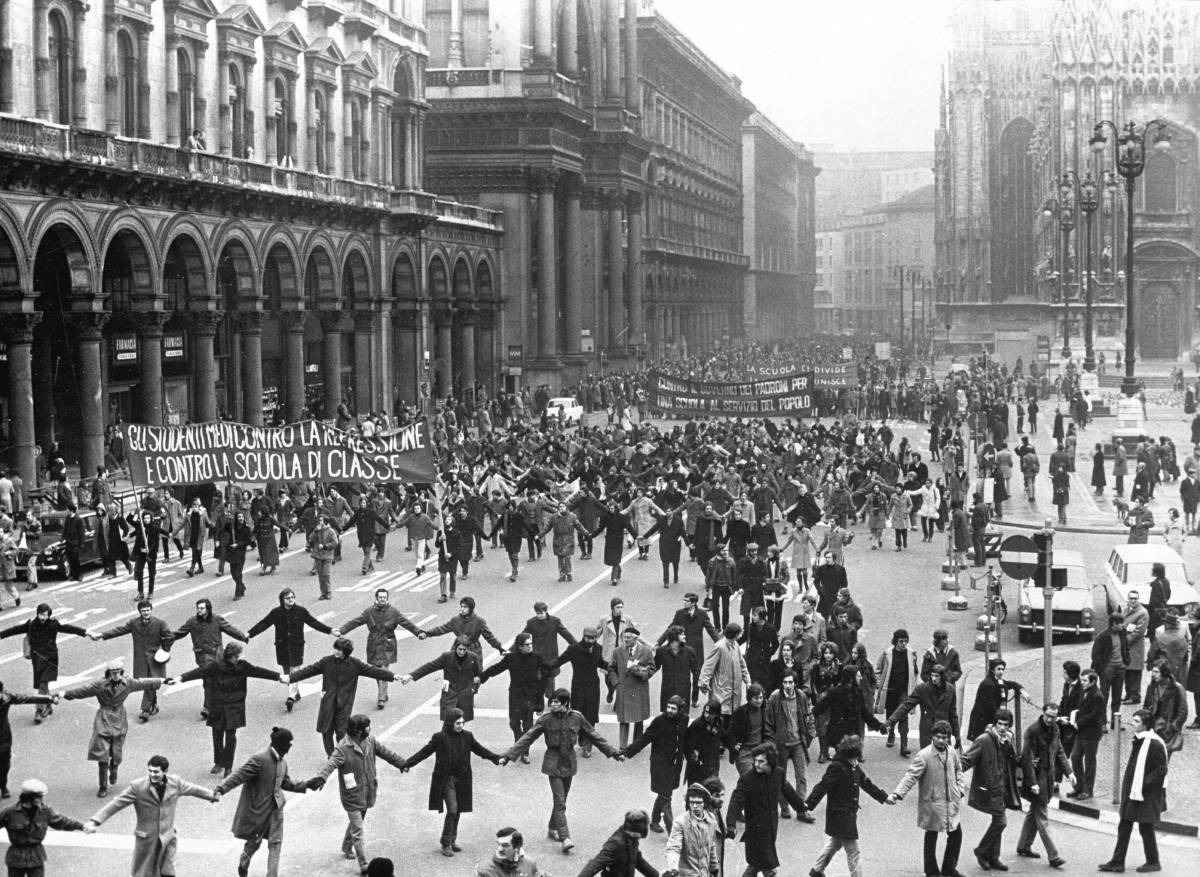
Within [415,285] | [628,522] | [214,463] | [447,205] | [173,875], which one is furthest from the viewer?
[447,205]

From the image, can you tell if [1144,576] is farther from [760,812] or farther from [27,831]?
[27,831]

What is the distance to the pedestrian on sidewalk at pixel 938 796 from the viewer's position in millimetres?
13250

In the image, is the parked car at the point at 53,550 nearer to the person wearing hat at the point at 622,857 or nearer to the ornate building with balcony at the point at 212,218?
the ornate building with balcony at the point at 212,218

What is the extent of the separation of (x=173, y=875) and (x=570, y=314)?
208 feet

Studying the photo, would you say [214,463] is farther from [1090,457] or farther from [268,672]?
[1090,457]

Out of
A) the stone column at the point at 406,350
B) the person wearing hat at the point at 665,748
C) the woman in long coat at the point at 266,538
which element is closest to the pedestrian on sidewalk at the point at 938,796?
the person wearing hat at the point at 665,748

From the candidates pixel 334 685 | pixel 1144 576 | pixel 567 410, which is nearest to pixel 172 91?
pixel 567 410

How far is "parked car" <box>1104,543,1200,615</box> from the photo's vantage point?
2170 cm

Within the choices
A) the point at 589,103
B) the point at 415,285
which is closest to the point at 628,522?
the point at 415,285

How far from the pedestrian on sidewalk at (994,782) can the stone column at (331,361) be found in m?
41.7

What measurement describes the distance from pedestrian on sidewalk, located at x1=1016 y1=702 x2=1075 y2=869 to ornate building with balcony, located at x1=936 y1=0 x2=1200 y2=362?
2657 inches

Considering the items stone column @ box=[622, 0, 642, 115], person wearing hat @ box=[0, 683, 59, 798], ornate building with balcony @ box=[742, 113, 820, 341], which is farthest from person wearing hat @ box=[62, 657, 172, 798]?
ornate building with balcony @ box=[742, 113, 820, 341]

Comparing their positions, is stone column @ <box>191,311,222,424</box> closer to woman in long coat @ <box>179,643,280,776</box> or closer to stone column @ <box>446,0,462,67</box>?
woman in long coat @ <box>179,643,280,776</box>

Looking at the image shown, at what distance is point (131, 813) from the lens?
15.2m
